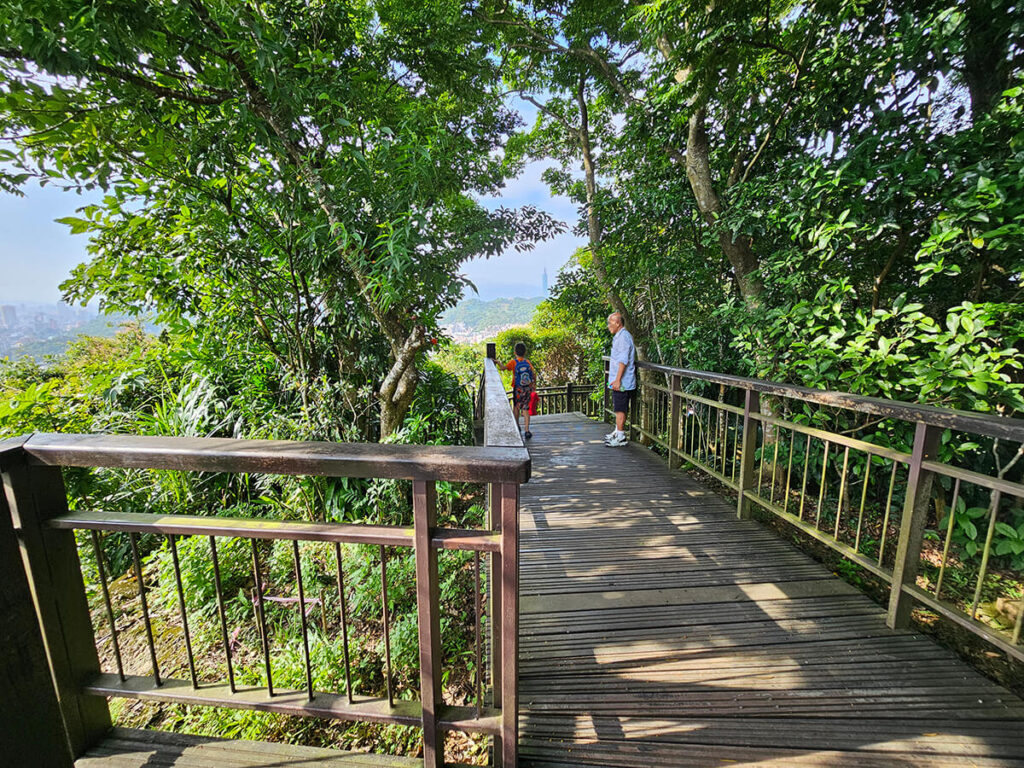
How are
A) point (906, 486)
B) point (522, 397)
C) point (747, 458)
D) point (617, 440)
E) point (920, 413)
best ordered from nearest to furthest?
point (920, 413), point (906, 486), point (747, 458), point (617, 440), point (522, 397)

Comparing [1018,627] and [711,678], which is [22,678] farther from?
[1018,627]

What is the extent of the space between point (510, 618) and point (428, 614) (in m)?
0.26

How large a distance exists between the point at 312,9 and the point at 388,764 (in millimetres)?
4445

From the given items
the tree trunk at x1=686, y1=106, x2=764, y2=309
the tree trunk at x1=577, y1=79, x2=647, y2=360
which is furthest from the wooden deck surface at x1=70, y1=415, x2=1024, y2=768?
the tree trunk at x1=577, y1=79, x2=647, y2=360

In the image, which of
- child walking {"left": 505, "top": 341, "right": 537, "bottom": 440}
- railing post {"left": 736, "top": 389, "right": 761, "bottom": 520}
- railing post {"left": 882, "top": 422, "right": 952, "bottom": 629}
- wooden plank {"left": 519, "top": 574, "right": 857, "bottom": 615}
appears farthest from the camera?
child walking {"left": 505, "top": 341, "right": 537, "bottom": 440}

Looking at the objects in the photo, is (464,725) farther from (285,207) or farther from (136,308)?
(136,308)

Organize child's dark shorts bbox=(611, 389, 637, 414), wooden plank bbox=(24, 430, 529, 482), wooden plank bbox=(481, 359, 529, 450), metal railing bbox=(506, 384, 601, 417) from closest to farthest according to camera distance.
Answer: wooden plank bbox=(24, 430, 529, 482) < wooden plank bbox=(481, 359, 529, 450) < child's dark shorts bbox=(611, 389, 637, 414) < metal railing bbox=(506, 384, 601, 417)

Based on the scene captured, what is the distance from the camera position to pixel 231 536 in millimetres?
1242

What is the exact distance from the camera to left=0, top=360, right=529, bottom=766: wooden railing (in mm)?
1224

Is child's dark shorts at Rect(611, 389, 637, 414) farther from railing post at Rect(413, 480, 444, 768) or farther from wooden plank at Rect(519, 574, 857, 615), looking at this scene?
railing post at Rect(413, 480, 444, 768)

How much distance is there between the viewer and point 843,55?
3.34 m

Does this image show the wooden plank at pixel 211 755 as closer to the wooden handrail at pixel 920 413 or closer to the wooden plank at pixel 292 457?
the wooden plank at pixel 292 457

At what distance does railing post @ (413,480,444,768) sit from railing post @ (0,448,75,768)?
122cm

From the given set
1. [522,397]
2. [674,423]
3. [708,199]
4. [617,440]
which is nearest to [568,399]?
[522,397]
